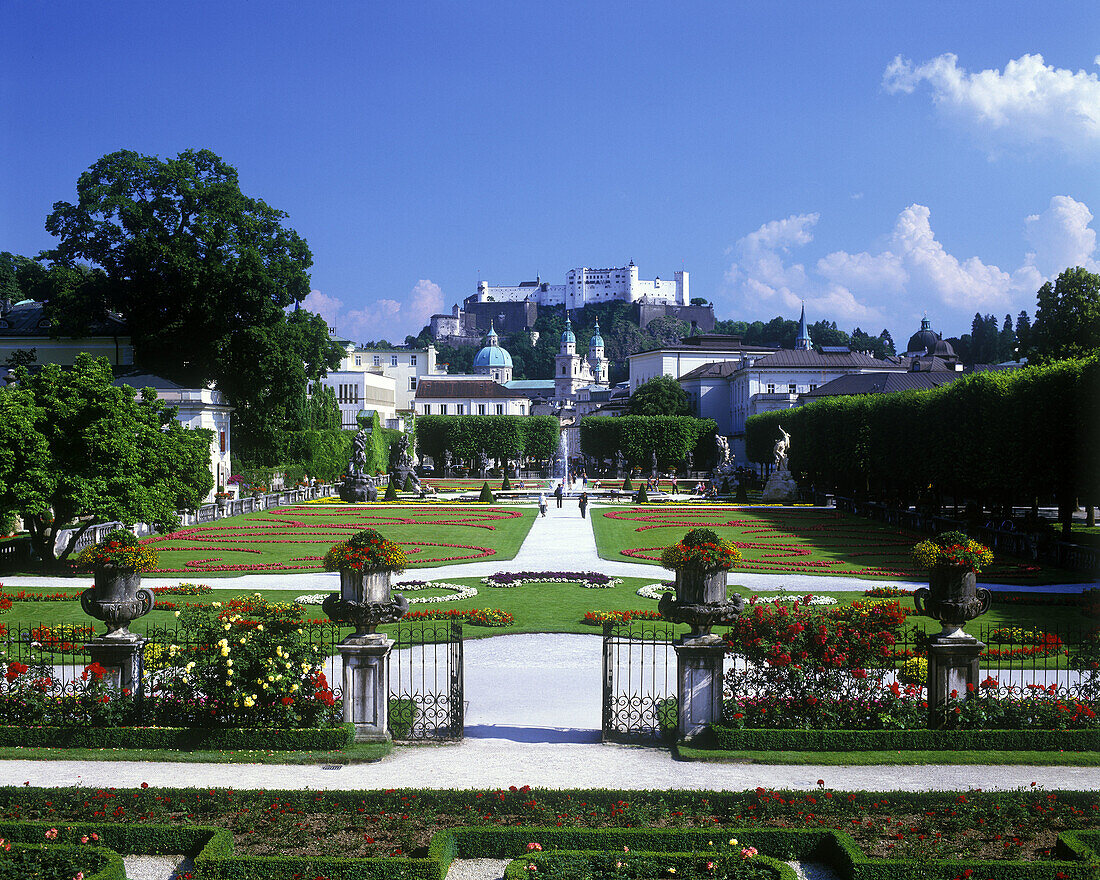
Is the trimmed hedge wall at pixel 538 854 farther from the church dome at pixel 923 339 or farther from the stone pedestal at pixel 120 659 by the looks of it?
the church dome at pixel 923 339

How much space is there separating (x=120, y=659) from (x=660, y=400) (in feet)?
318

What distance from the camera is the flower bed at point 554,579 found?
2444 centimetres

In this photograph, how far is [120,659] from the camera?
41.3 ft

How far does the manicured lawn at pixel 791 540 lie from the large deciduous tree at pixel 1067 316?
14.7m

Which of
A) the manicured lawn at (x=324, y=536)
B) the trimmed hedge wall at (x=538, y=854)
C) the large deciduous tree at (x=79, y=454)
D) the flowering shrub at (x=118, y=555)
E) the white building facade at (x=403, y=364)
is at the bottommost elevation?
the trimmed hedge wall at (x=538, y=854)

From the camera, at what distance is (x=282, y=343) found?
47.3 meters

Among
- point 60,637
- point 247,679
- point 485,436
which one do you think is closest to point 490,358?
point 485,436

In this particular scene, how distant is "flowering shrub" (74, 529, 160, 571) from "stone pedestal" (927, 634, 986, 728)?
10473 mm

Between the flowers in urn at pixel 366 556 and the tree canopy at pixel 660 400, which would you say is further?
the tree canopy at pixel 660 400

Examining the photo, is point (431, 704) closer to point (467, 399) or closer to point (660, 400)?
point (660, 400)

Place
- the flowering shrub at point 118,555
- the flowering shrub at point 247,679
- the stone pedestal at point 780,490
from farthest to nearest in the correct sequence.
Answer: the stone pedestal at point 780,490, the flowering shrub at point 118,555, the flowering shrub at point 247,679

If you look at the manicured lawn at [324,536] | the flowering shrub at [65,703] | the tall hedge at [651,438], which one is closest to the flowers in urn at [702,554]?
the flowering shrub at [65,703]

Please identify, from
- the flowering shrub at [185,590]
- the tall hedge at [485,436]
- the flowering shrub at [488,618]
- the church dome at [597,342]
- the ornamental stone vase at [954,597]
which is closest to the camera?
the ornamental stone vase at [954,597]

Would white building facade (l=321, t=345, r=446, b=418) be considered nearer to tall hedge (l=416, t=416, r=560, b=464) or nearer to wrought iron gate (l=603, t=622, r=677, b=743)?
tall hedge (l=416, t=416, r=560, b=464)
